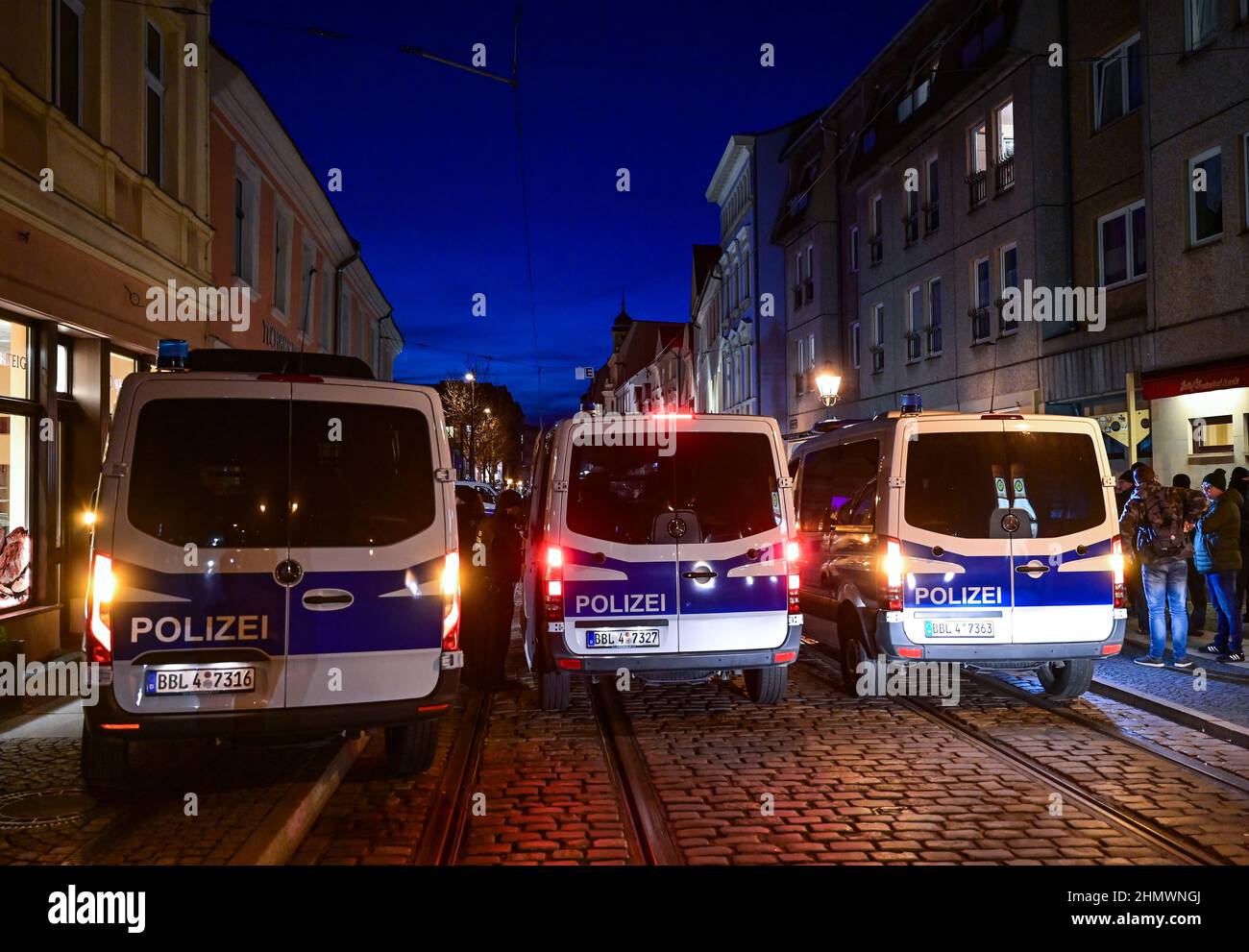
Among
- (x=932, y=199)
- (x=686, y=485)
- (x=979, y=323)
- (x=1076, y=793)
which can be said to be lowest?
(x=1076, y=793)

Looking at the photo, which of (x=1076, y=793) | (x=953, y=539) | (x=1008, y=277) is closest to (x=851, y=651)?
(x=953, y=539)

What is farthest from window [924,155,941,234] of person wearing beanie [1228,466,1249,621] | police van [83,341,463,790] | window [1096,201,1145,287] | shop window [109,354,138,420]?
police van [83,341,463,790]

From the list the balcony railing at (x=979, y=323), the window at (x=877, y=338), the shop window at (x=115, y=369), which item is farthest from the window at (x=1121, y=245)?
the shop window at (x=115, y=369)

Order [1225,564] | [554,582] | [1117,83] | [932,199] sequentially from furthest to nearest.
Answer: [932,199], [1117,83], [1225,564], [554,582]

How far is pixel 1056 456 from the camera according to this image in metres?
8.14

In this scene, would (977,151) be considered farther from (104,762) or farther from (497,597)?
(104,762)

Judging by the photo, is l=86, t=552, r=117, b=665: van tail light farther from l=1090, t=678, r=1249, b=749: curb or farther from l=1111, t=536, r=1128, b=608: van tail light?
l=1090, t=678, r=1249, b=749: curb

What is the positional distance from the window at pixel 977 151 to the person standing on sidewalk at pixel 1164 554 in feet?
43.1

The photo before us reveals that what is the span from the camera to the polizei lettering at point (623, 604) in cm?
761

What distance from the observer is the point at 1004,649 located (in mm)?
7996

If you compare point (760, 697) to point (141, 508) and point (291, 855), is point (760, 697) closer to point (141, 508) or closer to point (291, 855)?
point (291, 855)

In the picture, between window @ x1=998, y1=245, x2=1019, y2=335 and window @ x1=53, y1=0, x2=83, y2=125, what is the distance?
51.8ft

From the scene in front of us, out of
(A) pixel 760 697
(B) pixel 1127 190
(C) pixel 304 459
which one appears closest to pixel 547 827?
(C) pixel 304 459

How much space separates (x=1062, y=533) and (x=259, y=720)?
5.90 metres
